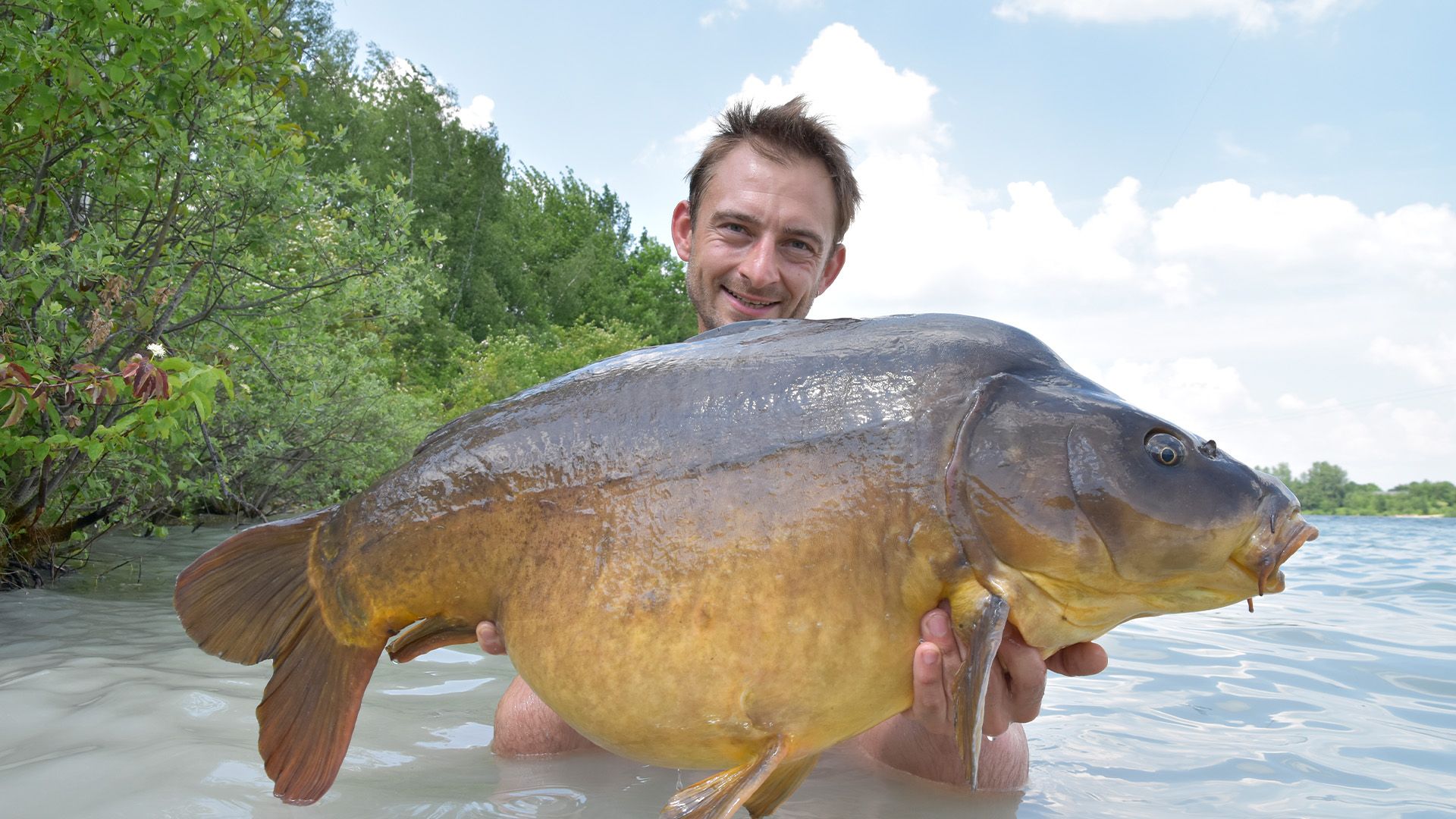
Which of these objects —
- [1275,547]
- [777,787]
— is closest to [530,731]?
[777,787]

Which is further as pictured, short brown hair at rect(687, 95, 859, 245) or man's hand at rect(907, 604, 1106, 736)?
short brown hair at rect(687, 95, 859, 245)

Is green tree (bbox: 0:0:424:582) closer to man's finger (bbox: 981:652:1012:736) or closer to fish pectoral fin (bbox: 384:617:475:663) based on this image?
fish pectoral fin (bbox: 384:617:475:663)

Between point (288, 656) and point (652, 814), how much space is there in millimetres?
1056

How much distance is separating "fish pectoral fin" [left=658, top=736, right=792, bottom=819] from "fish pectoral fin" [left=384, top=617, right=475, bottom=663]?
0.56 meters

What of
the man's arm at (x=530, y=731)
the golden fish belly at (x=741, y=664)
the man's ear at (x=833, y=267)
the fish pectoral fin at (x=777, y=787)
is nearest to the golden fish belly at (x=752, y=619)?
the golden fish belly at (x=741, y=664)

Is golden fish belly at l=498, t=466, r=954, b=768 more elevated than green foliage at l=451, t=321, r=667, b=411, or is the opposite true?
green foliage at l=451, t=321, r=667, b=411

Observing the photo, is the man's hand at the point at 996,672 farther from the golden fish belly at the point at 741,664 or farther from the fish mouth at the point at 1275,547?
the fish mouth at the point at 1275,547

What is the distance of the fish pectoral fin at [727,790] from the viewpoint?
1.61 m

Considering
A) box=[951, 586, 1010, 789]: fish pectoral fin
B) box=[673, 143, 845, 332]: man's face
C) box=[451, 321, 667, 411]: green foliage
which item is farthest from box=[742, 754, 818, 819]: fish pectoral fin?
box=[451, 321, 667, 411]: green foliage

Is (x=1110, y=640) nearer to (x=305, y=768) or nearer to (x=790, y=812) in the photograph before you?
(x=790, y=812)

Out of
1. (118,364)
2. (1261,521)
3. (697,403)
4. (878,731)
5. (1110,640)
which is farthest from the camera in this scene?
(1110,640)

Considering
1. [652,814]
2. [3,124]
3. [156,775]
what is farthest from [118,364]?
[652,814]

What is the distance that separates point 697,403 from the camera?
5.71ft

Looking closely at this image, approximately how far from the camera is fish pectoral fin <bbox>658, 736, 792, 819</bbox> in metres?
1.61
